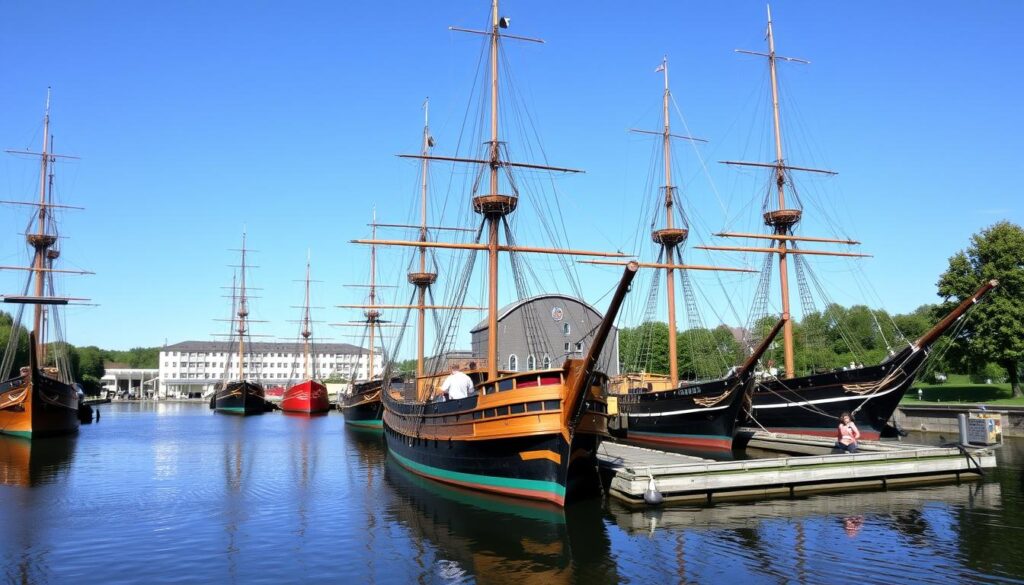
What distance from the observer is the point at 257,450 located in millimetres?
37312

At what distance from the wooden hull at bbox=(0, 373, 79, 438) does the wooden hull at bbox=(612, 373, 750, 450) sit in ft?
110

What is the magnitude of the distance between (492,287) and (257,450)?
20064 mm

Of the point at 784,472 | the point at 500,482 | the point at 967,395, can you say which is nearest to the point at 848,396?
the point at 784,472

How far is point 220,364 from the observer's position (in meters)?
163

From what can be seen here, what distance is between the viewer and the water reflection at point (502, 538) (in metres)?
13.3

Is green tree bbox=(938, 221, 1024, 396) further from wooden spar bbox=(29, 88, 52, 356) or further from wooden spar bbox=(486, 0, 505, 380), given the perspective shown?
wooden spar bbox=(29, 88, 52, 356)

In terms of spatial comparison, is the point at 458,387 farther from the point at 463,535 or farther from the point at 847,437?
the point at 847,437

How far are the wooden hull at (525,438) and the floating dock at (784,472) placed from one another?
164 centimetres

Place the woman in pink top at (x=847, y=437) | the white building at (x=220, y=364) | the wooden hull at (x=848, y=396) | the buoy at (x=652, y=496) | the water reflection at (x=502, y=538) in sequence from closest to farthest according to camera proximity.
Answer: the water reflection at (x=502, y=538)
the buoy at (x=652, y=496)
the woman in pink top at (x=847, y=437)
the wooden hull at (x=848, y=396)
the white building at (x=220, y=364)

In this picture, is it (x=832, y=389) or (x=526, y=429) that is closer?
(x=526, y=429)

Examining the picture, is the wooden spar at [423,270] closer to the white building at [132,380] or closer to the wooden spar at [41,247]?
the wooden spar at [41,247]

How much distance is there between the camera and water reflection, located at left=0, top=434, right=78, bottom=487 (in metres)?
25.6

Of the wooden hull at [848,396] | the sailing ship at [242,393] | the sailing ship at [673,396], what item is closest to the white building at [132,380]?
the sailing ship at [242,393]

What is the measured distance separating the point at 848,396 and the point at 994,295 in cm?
2422
